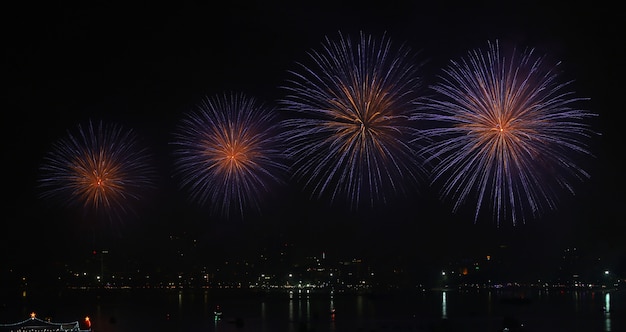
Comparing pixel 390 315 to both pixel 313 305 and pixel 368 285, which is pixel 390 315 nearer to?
pixel 313 305

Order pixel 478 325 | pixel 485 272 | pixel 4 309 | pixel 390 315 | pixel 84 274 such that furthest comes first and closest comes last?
pixel 485 272 < pixel 84 274 < pixel 4 309 < pixel 390 315 < pixel 478 325

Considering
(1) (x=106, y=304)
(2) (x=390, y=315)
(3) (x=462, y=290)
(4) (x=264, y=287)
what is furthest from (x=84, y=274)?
(2) (x=390, y=315)

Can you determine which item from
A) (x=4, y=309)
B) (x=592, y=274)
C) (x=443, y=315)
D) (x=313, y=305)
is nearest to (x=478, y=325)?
(x=443, y=315)

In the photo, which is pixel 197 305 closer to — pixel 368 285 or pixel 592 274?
pixel 368 285

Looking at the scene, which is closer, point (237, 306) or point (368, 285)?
point (237, 306)

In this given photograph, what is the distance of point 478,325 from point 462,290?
348 ft

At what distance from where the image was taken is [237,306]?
12250 centimetres

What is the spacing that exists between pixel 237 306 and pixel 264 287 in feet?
226

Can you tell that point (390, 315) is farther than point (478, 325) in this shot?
Yes

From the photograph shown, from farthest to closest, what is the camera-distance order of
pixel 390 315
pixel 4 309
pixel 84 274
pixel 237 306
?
pixel 84 274
pixel 237 306
pixel 4 309
pixel 390 315

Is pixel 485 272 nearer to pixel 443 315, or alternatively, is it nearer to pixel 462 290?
pixel 462 290

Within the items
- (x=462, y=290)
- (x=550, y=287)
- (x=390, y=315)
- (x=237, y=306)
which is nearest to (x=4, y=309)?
(x=237, y=306)

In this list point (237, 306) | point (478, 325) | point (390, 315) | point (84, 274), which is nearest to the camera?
point (478, 325)

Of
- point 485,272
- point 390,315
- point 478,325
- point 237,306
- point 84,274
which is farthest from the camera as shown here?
point 485,272
